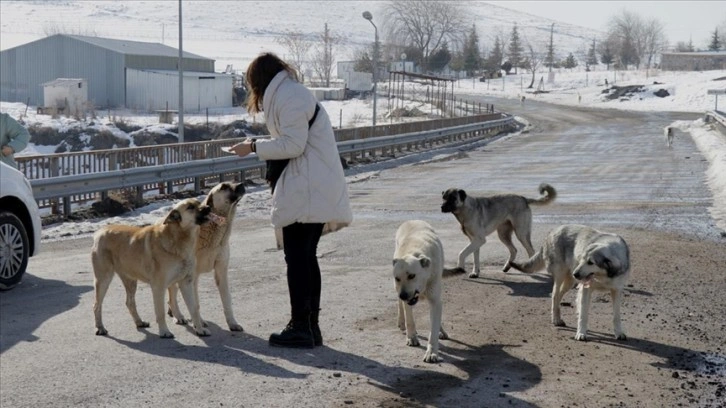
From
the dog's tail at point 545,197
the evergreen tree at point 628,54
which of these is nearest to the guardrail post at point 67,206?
the dog's tail at point 545,197

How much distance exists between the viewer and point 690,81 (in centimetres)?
9825

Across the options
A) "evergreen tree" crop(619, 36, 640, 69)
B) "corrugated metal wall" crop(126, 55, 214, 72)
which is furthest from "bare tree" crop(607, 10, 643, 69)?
"corrugated metal wall" crop(126, 55, 214, 72)

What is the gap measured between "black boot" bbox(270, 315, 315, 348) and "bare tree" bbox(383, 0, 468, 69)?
493ft

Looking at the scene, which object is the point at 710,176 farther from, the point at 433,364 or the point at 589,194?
the point at 433,364

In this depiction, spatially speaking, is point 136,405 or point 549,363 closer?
point 136,405

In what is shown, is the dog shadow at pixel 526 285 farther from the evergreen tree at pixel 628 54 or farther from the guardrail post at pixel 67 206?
the evergreen tree at pixel 628 54

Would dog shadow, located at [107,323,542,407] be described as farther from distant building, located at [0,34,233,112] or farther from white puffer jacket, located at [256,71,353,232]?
distant building, located at [0,34,233,112]

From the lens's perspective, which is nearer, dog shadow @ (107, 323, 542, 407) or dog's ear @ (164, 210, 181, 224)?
dog shadow @ (107, 323, 542, 407)

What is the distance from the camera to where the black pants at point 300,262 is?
774 cm

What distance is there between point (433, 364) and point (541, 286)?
371 centimetres

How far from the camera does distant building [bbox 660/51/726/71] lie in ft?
438

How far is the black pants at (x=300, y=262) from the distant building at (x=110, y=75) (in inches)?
2553

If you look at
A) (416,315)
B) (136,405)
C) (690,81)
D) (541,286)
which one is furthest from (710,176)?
(690,81)

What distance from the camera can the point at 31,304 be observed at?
9.92 meters
